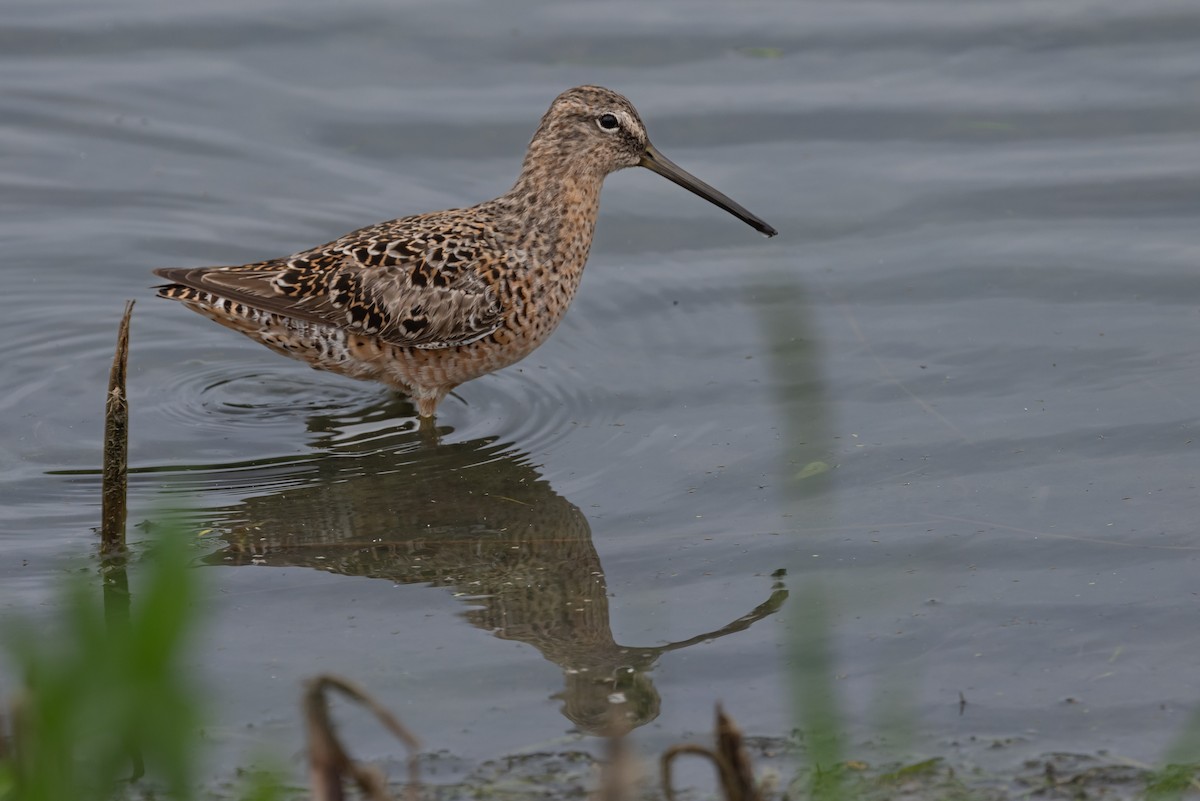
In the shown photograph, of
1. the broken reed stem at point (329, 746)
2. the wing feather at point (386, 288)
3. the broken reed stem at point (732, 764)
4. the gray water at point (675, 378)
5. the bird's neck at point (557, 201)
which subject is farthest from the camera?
the bird's neck at point (557, 201)

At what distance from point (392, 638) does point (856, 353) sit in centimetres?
296

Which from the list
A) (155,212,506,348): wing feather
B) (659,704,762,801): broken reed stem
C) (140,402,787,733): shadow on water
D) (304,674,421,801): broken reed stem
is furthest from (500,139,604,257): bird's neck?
(304,674,421,801): broken reed stem

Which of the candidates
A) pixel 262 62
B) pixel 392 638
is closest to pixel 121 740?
pixel 392 638

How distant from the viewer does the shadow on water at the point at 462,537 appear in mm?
4750

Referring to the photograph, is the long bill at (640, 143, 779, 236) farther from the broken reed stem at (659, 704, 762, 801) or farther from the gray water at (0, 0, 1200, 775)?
the broken reed stem at (659, 704, 762, 801)

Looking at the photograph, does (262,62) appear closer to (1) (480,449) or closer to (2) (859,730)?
(1) (480,449)

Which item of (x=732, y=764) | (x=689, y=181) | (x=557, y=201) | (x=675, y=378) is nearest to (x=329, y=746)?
(x=732, y=764)

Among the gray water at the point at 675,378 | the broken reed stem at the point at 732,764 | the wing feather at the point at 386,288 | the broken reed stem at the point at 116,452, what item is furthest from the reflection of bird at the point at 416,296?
the broken reed stem at the point at 732,764

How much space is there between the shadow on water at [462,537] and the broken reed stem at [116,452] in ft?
1.11

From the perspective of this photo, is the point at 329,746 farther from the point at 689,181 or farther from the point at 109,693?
the point at 689,181

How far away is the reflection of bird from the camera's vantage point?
22.0ft

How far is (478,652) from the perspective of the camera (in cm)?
475

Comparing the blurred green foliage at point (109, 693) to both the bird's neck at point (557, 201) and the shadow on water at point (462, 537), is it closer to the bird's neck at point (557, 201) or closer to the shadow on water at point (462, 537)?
the shadow on water at point (462, 537)

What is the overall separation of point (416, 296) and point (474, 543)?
151 centimetres
